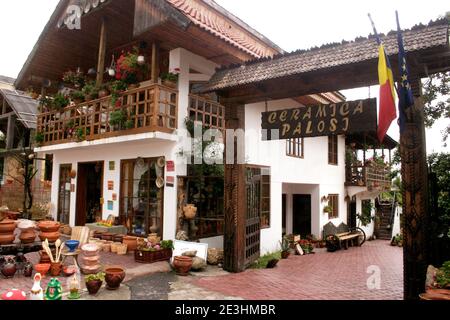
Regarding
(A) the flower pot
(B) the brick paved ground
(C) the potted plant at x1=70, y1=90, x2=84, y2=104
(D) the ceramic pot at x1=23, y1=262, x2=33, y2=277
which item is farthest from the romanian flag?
(C) the potted plant at x1=70, y1=90, x2=84, y2=104

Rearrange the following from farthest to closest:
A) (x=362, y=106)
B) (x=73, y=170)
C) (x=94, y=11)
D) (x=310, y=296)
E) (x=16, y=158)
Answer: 1. (x=16, y=158)
2. (x=73, y=170)
3. (x=94, y=11)
4. (x=310, y=296)
5. (x=362, y=106)

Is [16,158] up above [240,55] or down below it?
below

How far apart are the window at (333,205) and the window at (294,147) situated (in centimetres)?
325

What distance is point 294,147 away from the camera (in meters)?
13.5

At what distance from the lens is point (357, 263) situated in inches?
440

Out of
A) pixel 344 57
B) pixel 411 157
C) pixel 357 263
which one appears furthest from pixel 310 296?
pixel 357 263

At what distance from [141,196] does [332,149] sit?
10177mm

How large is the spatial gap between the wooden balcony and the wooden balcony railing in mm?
11432

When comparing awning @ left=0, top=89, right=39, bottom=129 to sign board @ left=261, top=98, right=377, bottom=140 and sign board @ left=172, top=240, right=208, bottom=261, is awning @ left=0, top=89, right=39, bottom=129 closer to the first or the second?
sign board @ left=172, top=240, right=208, bottom=261

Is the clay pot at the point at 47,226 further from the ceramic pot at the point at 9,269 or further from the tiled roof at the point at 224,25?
the tiled roof at the point at 224,25

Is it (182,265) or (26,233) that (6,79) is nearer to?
(26,233)

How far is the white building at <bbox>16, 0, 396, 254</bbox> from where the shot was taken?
30.7ft
